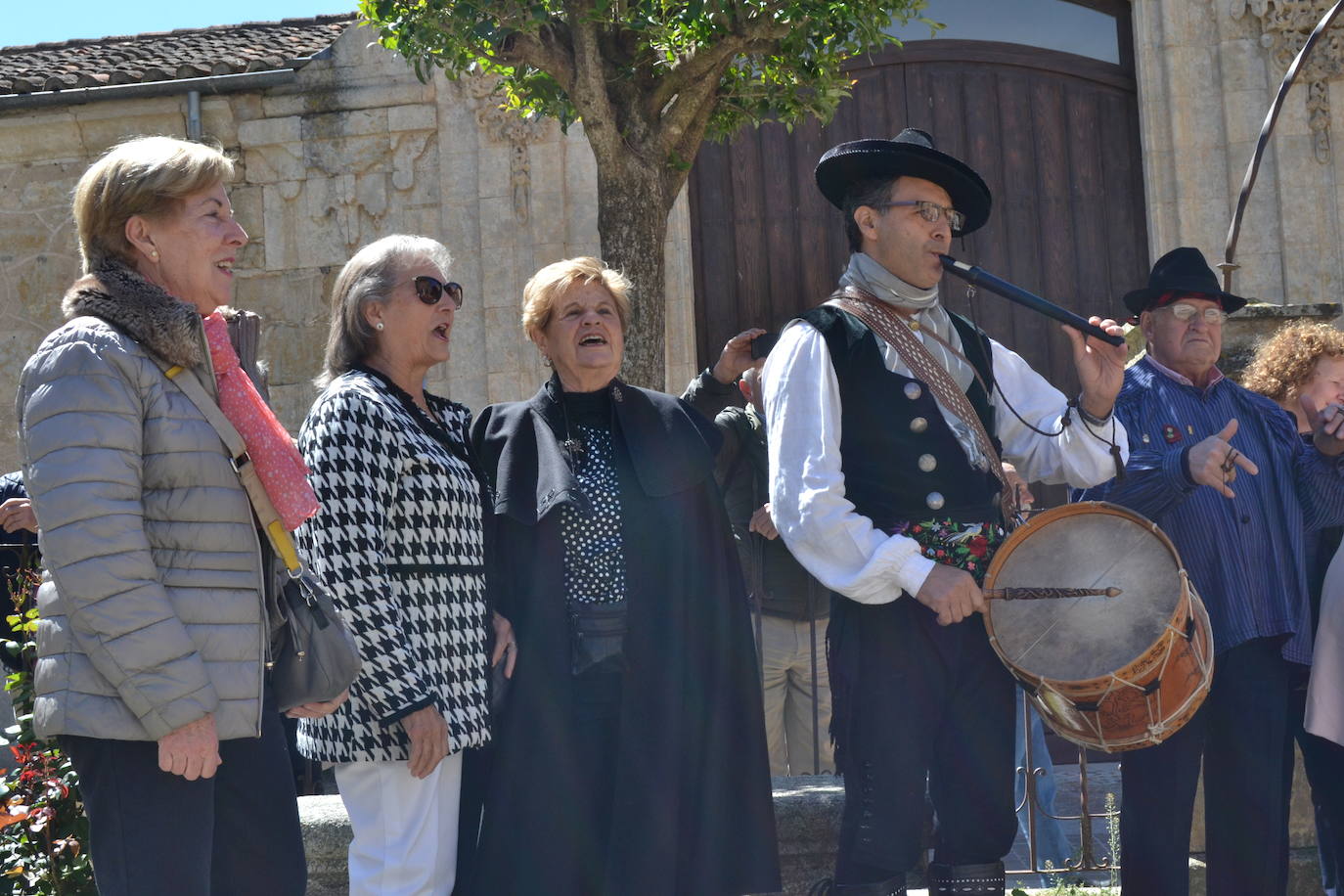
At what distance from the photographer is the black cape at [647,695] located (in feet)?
11.3

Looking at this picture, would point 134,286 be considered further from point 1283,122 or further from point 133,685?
point 1283,122

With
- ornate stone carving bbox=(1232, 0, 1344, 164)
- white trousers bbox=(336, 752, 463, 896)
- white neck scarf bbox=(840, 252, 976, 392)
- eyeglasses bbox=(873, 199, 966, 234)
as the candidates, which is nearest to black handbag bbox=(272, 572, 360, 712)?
white trousers bbox=(336, 752, 463, 896)

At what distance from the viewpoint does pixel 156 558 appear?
8.84 ft

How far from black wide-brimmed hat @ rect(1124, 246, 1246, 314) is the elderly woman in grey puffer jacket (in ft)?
8.93

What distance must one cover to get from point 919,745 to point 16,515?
3298mm

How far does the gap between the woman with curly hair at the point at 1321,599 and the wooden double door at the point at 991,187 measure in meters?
5.67

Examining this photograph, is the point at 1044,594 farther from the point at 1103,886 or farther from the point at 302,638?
the point at 1103,886

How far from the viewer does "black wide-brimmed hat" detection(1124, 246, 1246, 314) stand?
4.35 m

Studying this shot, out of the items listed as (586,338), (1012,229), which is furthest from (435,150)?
(586,338)

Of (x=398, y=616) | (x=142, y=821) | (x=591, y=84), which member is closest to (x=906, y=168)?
(x=398, y=616)

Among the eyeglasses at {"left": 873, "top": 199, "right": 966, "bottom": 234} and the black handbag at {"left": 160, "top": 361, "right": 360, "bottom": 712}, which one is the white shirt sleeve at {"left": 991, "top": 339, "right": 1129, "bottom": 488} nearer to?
the eyeglasses at {"left": 873, "top": 199, "right": 966, "bottom": 234}

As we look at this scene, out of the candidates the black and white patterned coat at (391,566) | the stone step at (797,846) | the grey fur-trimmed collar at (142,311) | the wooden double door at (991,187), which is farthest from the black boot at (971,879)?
the wooden double door at (991,187)

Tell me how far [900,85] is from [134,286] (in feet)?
28.1

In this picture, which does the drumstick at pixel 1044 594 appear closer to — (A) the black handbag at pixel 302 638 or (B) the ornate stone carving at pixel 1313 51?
(A) the black handbag at pixel 302 638
